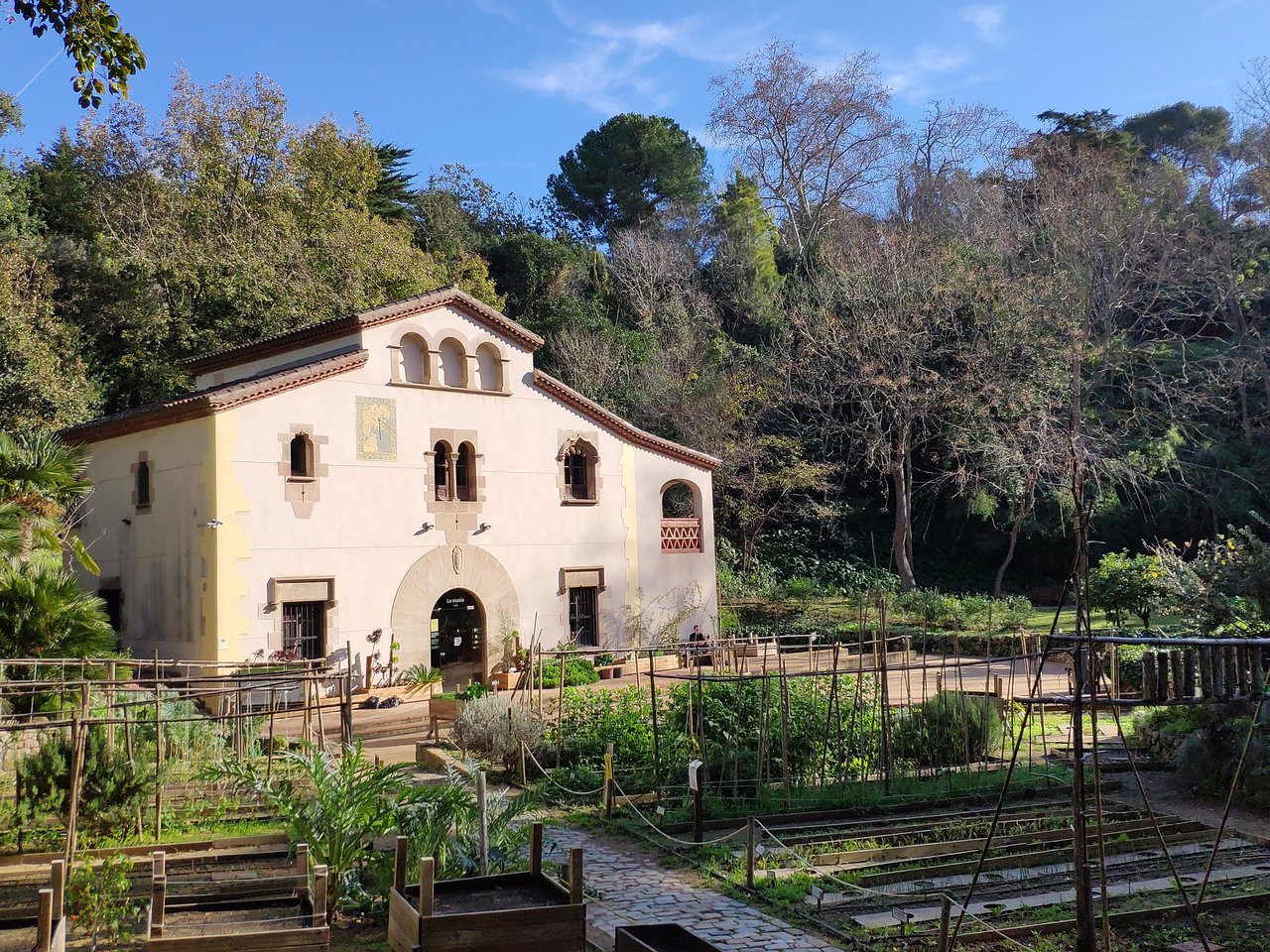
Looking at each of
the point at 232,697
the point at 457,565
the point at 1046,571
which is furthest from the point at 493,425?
the point at 1046,571

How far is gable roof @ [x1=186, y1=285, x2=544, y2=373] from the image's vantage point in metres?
20.2

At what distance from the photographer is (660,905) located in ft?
29.3

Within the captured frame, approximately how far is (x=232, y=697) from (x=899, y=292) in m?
23.2

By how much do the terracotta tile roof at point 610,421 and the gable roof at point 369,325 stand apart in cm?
91

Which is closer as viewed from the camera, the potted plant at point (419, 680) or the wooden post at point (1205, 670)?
the wooden post at point (1205, 670)

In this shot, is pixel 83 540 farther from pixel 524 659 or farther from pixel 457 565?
pixel 524 659

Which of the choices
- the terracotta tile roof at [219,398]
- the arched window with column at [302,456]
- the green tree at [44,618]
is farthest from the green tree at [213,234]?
the green tree at [44,618]

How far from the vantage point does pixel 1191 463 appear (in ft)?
108

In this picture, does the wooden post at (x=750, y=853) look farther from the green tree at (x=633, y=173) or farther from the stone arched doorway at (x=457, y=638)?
the green tree at (x=633, y=173)

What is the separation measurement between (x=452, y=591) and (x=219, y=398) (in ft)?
21.8

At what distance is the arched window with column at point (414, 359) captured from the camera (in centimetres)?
2089

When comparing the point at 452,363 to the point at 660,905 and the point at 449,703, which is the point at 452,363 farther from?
the point at 660,905

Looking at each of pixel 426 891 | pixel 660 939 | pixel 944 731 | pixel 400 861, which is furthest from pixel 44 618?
pixel 944 731

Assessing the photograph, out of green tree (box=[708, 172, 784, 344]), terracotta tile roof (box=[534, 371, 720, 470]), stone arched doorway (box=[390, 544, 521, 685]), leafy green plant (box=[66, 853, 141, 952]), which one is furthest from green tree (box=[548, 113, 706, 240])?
leafy green plant (box=[66, 853, 141, 952])
